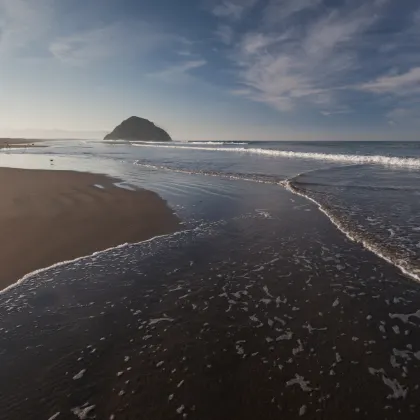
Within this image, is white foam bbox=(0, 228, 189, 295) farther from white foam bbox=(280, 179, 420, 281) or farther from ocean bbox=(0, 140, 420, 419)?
white foam bbox=(280, 179, 420, 281)

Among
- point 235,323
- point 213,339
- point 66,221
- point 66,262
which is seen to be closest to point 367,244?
point 235,323

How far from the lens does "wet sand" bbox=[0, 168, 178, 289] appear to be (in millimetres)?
8039

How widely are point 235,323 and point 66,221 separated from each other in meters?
7.87

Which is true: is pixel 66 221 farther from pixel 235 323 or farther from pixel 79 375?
pixel 235 323

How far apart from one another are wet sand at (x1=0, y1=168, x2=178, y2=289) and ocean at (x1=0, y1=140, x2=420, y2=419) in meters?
0.76

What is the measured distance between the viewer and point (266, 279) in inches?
274

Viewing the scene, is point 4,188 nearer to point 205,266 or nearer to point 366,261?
point 205,266

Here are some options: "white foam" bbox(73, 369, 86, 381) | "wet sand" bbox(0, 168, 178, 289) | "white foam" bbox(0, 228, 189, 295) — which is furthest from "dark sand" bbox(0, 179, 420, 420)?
"wet sand" bbox(0, 168, 178, 289)

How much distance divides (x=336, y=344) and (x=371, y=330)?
826 mm

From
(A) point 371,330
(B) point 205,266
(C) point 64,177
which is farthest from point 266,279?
(C) point 64,177

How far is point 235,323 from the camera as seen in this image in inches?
209

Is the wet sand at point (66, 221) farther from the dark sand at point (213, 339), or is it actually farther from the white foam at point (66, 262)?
the dark sand at point (213, 339)

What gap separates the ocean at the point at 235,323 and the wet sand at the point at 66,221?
2.48 ft

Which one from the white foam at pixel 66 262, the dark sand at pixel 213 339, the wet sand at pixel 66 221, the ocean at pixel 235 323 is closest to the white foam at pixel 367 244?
the ocean at pixel 235 323
